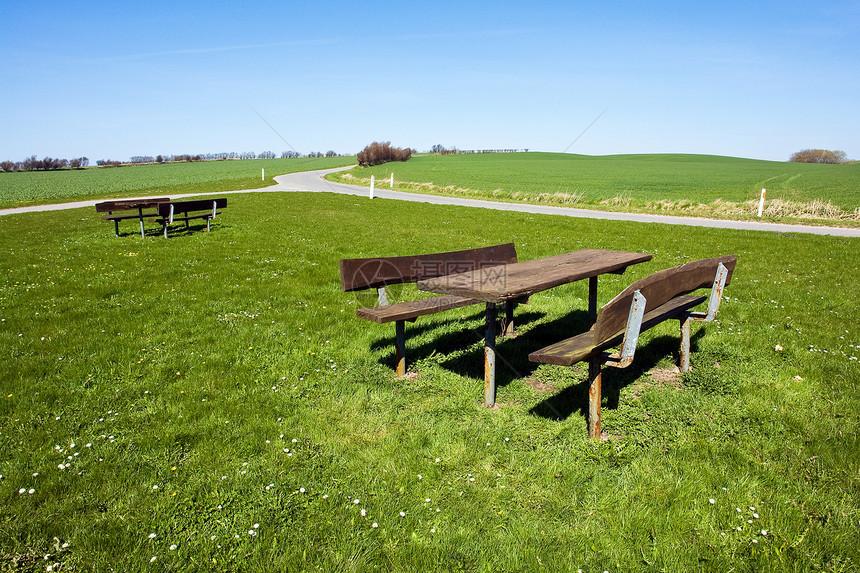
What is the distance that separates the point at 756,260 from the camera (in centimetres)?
954

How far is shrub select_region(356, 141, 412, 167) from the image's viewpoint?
61719mm

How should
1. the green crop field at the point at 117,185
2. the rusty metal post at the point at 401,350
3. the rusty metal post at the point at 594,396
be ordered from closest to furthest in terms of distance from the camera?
the rusty metal post at the point at 594,396 → the rusty metal post at the point at 401,350 → the green crop field at the point at 117,185

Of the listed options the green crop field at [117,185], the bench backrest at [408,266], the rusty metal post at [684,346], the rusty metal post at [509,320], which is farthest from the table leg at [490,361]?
the green crop field at [117,185]

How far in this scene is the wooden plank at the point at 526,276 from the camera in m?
3.66

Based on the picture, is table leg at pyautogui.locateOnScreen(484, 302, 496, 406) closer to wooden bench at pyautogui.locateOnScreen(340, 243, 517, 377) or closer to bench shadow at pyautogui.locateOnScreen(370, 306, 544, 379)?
bench shadow at pyautogui.locateOnScreen(370, 306, 544, 379)

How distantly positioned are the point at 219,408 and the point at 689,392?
376cm

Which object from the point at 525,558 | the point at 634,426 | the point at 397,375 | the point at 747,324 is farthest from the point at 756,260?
the point at 525,558

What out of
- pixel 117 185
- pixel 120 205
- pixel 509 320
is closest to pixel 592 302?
pixel 509 320

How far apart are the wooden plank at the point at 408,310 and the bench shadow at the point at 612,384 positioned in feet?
3.63

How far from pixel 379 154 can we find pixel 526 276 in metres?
63.1

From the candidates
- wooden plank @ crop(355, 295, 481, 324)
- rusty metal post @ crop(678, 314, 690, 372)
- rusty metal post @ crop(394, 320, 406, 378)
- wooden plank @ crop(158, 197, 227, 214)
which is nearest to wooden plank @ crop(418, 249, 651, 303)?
wooden plank @ crop(355, 295, 481, 324)

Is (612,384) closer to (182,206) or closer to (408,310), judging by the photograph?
(408,310)

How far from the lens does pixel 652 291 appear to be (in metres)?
3.49

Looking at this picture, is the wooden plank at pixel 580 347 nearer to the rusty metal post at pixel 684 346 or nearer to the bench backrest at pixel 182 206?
the rusty metal post at pixel 684 346
